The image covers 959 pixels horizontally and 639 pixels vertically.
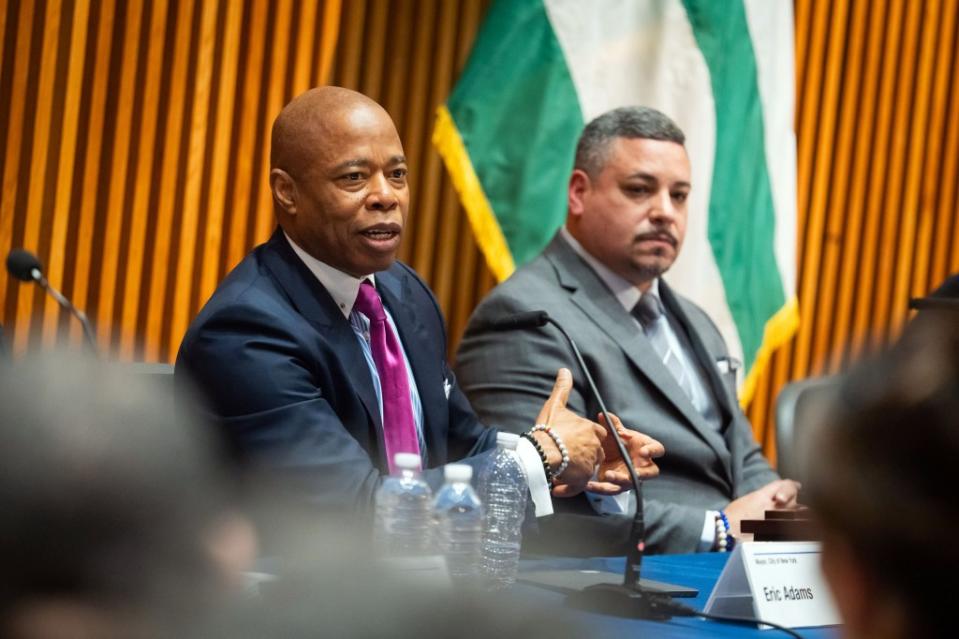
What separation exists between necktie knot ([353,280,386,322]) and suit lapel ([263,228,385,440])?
113 mm

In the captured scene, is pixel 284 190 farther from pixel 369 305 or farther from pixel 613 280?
pixel 613 280

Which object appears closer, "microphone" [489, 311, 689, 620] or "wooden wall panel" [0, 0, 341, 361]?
"microphone" [489, 311, 689, 620]

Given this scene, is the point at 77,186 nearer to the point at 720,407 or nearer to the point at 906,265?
the point at 720,407

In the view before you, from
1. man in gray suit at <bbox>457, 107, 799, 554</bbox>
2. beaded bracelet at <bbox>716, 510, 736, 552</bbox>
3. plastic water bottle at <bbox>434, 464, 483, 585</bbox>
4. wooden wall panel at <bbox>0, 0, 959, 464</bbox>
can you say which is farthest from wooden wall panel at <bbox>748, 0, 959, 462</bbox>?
plastic water bottle at <bbox>434, 464, 483, 585</bbox>

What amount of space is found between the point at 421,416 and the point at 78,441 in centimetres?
238

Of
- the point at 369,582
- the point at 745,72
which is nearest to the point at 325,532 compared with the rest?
the point at 369,582

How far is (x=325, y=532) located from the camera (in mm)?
524

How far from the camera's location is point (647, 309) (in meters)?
4.02

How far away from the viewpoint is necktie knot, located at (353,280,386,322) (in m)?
2.87

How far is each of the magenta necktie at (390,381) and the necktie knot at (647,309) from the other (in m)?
1.30

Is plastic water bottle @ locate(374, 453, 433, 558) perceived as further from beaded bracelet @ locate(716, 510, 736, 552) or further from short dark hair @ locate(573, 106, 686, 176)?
short dark hair @ locate(573, 106, 686, 176)

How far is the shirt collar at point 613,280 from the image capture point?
13.0 feet

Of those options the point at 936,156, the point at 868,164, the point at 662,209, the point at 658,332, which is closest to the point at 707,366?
the point at 658,332

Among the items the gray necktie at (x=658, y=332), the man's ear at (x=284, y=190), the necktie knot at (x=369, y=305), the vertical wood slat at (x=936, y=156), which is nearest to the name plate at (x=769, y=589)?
the necktie knot at (x=369, y=305)
